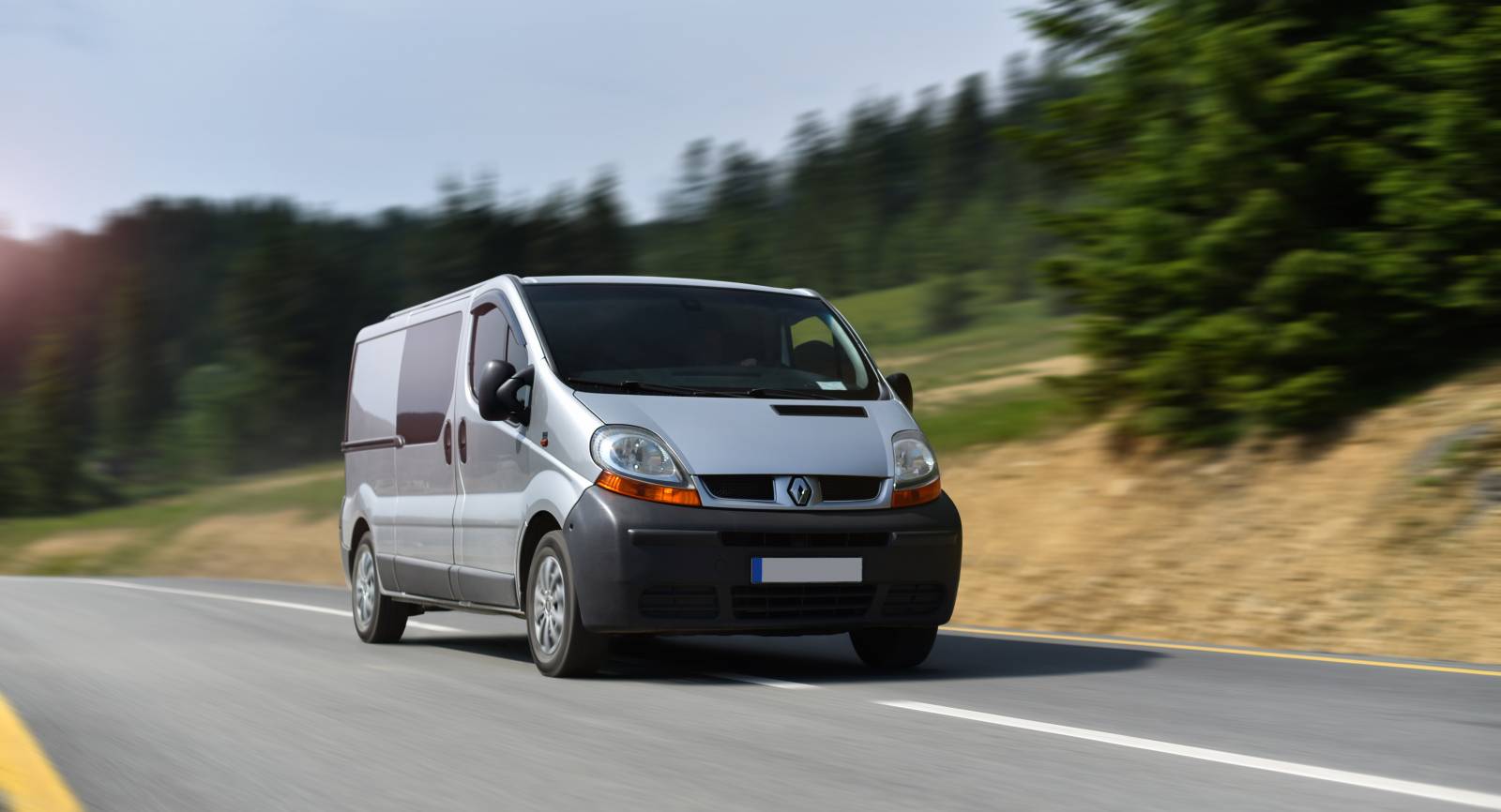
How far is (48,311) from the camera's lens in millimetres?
118312

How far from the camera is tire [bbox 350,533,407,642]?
11.4 m

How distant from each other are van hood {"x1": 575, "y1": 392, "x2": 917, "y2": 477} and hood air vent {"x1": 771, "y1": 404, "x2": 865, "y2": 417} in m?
0.01

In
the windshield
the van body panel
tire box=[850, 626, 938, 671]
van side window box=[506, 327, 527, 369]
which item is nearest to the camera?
the windshield

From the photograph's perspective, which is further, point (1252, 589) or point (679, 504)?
point (1252, 589)

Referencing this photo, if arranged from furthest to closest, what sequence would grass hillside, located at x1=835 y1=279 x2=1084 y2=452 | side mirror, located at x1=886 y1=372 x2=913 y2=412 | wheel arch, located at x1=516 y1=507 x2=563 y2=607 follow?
grass hillside, located at x1=835 y1=279 x2=1084 y2=452, side mirror, located at x1=886 y1=372 x2=913 y2=412, wheel arch, located at x1=516 y1=507 x2=563 y2=607

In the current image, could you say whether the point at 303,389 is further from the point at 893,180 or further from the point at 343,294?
the point at 893,180

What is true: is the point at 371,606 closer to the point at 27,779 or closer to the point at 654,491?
the point at 654,491

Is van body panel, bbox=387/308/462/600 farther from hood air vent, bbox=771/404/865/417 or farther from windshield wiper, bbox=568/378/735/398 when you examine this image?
hood air vent, bbox=771/404/865/417

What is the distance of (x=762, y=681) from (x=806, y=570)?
0.63 m

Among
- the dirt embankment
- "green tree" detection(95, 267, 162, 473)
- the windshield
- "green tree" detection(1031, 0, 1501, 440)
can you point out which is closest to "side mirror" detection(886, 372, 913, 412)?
the windshield

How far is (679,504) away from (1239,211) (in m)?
6.92

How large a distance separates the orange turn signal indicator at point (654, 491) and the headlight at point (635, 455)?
0.09 feet

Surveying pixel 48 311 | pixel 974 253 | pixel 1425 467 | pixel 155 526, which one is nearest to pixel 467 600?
pixel 1425 467

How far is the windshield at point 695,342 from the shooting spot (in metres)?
8.61
